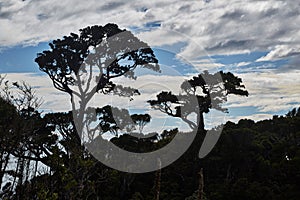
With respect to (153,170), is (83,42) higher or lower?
higher

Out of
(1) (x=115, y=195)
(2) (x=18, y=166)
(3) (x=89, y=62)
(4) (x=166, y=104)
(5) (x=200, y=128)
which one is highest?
(3) (x=89, y=62)

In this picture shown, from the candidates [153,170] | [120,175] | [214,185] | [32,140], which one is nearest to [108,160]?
[120,175]

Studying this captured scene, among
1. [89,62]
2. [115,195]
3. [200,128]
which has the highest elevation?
[89,62]

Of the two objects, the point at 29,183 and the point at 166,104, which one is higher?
the point at 166,104

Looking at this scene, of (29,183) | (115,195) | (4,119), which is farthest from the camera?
(115,195)

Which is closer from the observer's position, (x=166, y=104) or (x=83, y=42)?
(x=83, y=42)

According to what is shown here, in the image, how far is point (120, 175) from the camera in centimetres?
1450

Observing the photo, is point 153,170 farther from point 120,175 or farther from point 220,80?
point 220,80

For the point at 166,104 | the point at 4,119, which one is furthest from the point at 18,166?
the point at 166,104

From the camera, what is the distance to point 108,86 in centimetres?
1625

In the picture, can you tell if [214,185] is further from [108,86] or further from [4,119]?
[4,119]

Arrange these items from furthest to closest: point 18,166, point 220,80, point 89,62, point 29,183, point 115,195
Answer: point 220,80, point 89,62, point 115,195, point 18,166, point 29,183

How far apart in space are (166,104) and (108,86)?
2.60m

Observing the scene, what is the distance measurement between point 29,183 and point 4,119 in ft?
14.4
